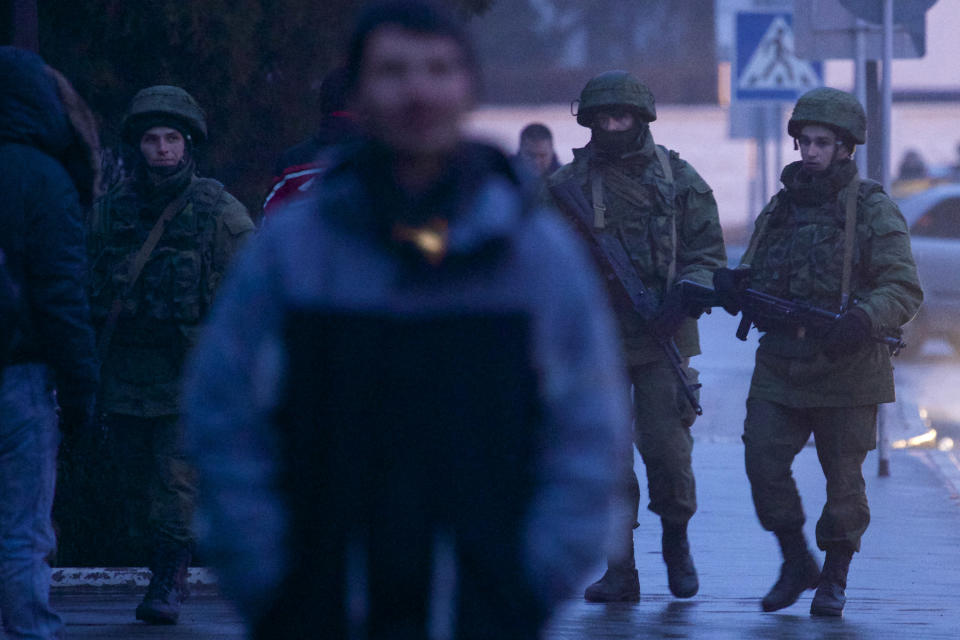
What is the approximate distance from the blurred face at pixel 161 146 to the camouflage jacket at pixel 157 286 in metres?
0.11

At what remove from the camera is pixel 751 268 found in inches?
252

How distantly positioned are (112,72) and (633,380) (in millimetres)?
2868

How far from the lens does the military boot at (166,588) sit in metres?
5.83

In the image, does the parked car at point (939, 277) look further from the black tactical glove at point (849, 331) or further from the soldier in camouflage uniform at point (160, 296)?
the soldier in camouflage uniform at point (160, 296)

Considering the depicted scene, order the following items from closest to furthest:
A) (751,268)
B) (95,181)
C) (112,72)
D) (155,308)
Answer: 1. (95,181)
2. (155,308)
3. (751,268)
4. (112,72)

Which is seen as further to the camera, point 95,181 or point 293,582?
point 95,181

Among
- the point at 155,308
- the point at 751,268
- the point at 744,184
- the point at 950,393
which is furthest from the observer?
the point at 744,184

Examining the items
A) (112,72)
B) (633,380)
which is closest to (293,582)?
(633,380)

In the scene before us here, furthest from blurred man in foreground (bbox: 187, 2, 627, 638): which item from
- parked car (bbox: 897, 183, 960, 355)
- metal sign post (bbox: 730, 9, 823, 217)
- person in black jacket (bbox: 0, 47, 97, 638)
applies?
parked car (bbox: 897, 183, 960, 355)

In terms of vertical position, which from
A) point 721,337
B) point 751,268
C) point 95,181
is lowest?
point 721,337

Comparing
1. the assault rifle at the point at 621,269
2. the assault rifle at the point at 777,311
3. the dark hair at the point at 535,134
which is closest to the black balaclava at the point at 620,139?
the assault rifle at the point at 621,269

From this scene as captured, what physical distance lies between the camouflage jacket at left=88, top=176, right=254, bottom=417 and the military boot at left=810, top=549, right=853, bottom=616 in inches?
91.4

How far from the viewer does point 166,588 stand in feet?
19.3

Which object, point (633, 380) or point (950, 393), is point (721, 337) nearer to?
point (950, 393)
